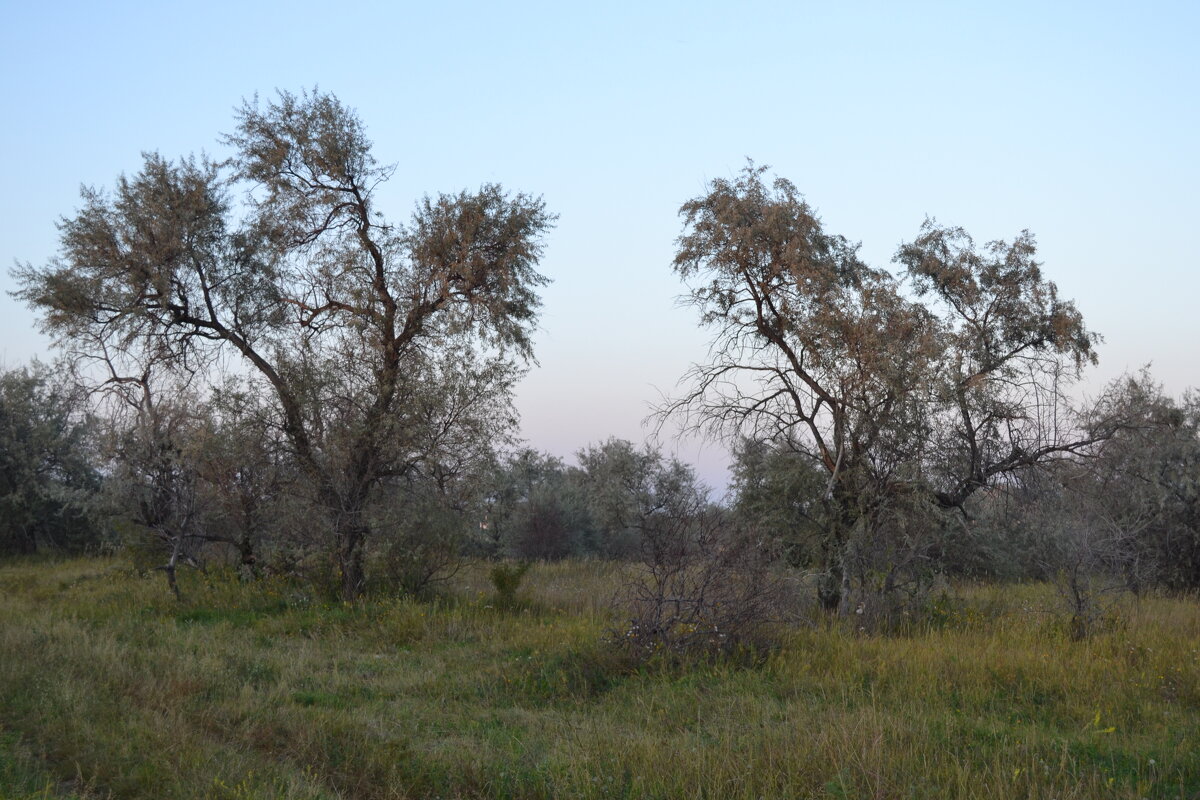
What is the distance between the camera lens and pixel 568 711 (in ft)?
26.4

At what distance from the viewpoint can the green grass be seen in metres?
5.82

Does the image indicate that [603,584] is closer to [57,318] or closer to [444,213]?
[444,213]

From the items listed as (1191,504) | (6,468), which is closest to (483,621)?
(1191,504)

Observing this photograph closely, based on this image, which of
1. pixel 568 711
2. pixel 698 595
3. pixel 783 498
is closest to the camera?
pixel 568 711

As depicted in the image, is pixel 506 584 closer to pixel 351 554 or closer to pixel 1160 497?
pixel 351 554

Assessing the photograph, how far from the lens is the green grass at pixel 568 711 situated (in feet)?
19.1

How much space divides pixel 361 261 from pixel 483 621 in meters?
7.54

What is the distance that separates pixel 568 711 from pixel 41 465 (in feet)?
68.0

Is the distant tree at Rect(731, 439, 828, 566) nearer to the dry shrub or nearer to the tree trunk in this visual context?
the dry shrub

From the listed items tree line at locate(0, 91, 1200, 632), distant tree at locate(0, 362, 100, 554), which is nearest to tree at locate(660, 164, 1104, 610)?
tree line at locate(0, 91, 1200, 632)

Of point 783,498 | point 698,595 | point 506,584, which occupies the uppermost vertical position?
point 783,498

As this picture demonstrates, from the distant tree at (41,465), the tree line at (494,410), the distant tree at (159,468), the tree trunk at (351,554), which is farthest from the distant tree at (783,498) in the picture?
the distant tree at (41,465)

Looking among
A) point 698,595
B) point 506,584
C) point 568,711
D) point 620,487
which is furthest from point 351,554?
point 620,487

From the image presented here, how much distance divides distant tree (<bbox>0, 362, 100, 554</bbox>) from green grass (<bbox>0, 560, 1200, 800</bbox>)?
473 inches
